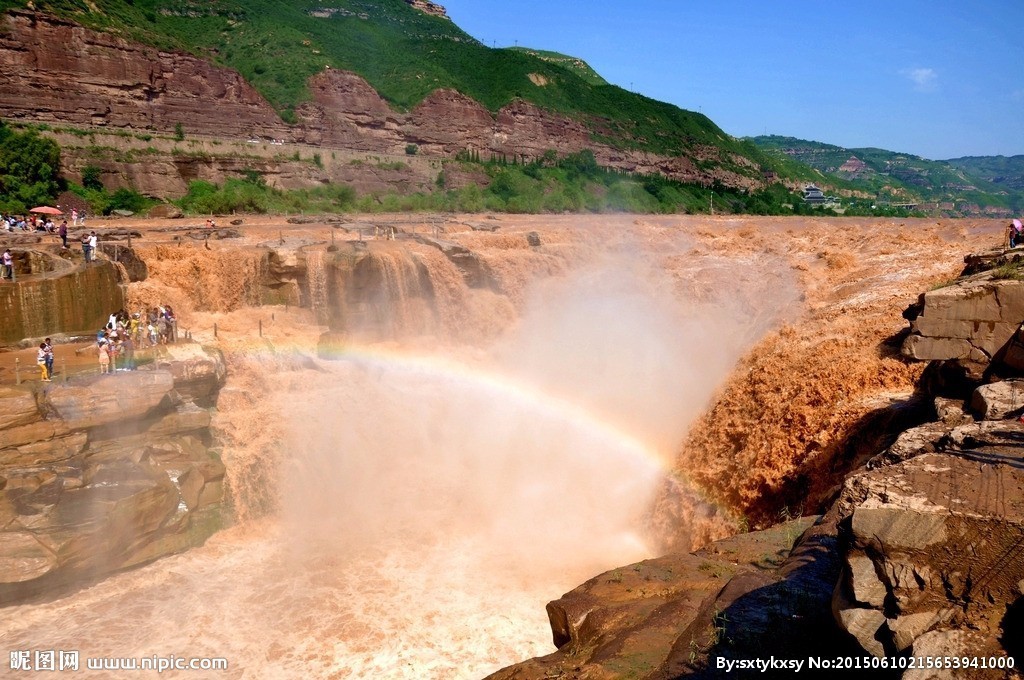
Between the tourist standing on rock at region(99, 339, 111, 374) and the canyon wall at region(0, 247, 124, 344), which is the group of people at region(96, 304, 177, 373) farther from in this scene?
the canyon wall at region(0, 247, 124, 344)

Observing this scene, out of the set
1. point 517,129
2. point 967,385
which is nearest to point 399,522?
point 967,385

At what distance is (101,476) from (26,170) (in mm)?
24682

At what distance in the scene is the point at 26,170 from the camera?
29.6m

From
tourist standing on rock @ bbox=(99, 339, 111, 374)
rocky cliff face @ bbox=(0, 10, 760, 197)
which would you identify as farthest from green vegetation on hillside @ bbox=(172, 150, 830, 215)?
tourist standing on rock @ bbox=(99, 339, 111, 374)

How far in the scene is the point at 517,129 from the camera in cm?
6581

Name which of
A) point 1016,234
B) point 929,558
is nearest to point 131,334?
point 929,558

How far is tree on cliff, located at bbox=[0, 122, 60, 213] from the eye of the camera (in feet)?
93.6

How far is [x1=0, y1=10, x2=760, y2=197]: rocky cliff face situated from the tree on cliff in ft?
10.1

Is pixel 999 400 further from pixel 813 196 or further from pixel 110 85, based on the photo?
pixel 813 196

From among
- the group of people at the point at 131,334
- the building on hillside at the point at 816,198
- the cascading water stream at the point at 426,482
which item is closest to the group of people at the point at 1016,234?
the cascading water stream at the point at 426,482

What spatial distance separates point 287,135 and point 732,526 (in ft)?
148

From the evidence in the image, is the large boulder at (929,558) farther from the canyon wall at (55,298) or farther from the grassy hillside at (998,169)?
the grassy hillside at (998,169)

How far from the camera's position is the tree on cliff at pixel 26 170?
2852 cm

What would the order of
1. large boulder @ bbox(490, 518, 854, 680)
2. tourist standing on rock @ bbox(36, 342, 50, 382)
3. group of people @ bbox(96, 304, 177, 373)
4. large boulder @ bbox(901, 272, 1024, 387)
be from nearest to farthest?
large boulder @ bbox(490, 518, 854, 680) → large boulder @ bbox(901, 272, 1024, 387) → tourist standing on rock @ bbox(36, 342, 50, 382) → group of people @ bbox(96, 304, 177, 373)
